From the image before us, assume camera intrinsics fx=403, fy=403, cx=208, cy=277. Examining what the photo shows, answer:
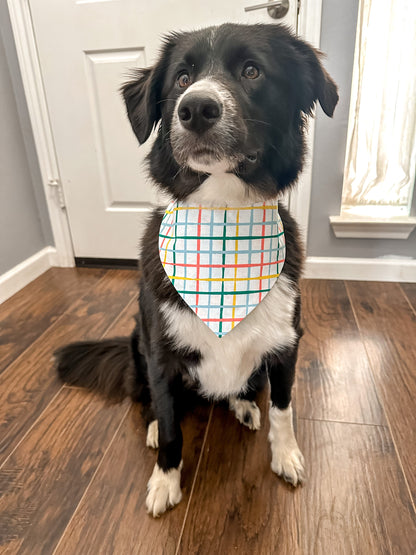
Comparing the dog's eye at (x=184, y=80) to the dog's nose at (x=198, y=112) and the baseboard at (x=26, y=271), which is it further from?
the baseboard at (x=26, y=271)

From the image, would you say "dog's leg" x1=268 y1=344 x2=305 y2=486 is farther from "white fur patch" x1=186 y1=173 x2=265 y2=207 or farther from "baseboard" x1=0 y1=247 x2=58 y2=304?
"baseboard" x1=0 y1=247 x2=58 y2=304

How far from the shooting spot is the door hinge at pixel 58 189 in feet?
7.28

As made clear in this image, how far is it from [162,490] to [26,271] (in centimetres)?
161

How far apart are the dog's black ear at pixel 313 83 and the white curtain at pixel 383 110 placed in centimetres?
107

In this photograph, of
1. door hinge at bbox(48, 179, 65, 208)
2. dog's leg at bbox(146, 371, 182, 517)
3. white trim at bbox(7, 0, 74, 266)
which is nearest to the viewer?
dog's leg at bbox(146, 371, 182, 517)

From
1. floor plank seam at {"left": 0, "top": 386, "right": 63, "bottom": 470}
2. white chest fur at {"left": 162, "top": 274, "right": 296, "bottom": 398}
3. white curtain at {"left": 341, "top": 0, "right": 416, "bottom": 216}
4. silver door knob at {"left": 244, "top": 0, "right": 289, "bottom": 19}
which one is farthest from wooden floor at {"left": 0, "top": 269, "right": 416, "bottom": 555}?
silver door knob at {"left": 244, "top": 0, "right": 289, "bottom": 19}

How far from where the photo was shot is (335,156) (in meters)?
1.94

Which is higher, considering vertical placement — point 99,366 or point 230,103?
point 230,103

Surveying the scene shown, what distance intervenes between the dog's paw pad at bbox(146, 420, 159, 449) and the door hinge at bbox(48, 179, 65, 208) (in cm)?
151

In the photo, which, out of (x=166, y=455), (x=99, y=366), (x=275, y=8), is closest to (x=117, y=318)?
(x=99, y=366)

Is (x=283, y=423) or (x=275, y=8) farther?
(x=275, y=8)

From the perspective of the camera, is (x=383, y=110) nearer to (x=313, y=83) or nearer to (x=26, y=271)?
(x=313, y=83)

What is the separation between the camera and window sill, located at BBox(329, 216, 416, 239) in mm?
1966

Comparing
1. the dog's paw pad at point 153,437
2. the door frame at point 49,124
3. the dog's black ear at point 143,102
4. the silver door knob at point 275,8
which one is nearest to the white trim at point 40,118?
the door frame at point 49,124
